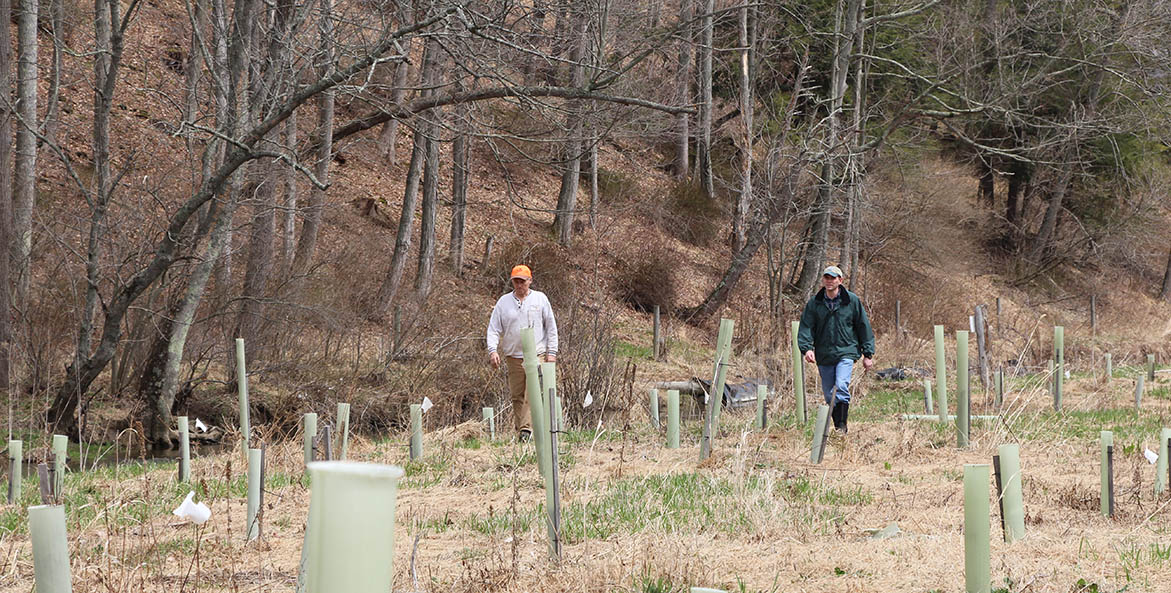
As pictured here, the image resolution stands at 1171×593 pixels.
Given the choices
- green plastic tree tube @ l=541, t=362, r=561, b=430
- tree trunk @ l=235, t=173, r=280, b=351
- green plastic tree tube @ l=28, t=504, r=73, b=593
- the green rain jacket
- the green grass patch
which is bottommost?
green plastic tree tube @ l=28, t=504, r=73, b=593

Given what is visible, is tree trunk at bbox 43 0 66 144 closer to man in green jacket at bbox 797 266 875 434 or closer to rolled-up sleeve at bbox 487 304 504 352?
rolled-up sleeve at bbox 487 304 504 352

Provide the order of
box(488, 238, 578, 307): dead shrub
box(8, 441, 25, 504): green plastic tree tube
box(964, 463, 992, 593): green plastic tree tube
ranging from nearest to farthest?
box(964, 463, 992, 593): green plastic tree tube, box(8, 441, 25, 504): green plastic tree tube, box(488, 238, 578, 307): dead shrub

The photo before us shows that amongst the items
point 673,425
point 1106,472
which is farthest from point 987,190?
point 1106,472

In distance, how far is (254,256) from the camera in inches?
616

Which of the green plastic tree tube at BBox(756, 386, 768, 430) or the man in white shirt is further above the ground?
the man in white shirt

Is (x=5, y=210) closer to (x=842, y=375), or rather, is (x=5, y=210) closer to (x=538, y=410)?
(x=842, y=375)

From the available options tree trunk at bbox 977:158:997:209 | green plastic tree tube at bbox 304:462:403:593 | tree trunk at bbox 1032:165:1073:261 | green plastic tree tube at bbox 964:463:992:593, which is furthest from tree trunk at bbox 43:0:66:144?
tree trunk at bbox 977:158:997:209

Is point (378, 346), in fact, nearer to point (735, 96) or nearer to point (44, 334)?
point (44, 334)

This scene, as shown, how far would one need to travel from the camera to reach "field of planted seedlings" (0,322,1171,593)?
466 centimetres

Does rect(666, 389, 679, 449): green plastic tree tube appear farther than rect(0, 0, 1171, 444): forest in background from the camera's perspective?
No

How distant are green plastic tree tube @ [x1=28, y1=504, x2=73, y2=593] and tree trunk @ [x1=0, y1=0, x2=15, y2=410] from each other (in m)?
11.9

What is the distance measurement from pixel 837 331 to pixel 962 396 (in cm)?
211

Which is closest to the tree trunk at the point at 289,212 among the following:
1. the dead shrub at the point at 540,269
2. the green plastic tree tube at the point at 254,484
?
the dead shrub at the point at 540,269

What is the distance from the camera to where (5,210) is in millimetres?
14664
